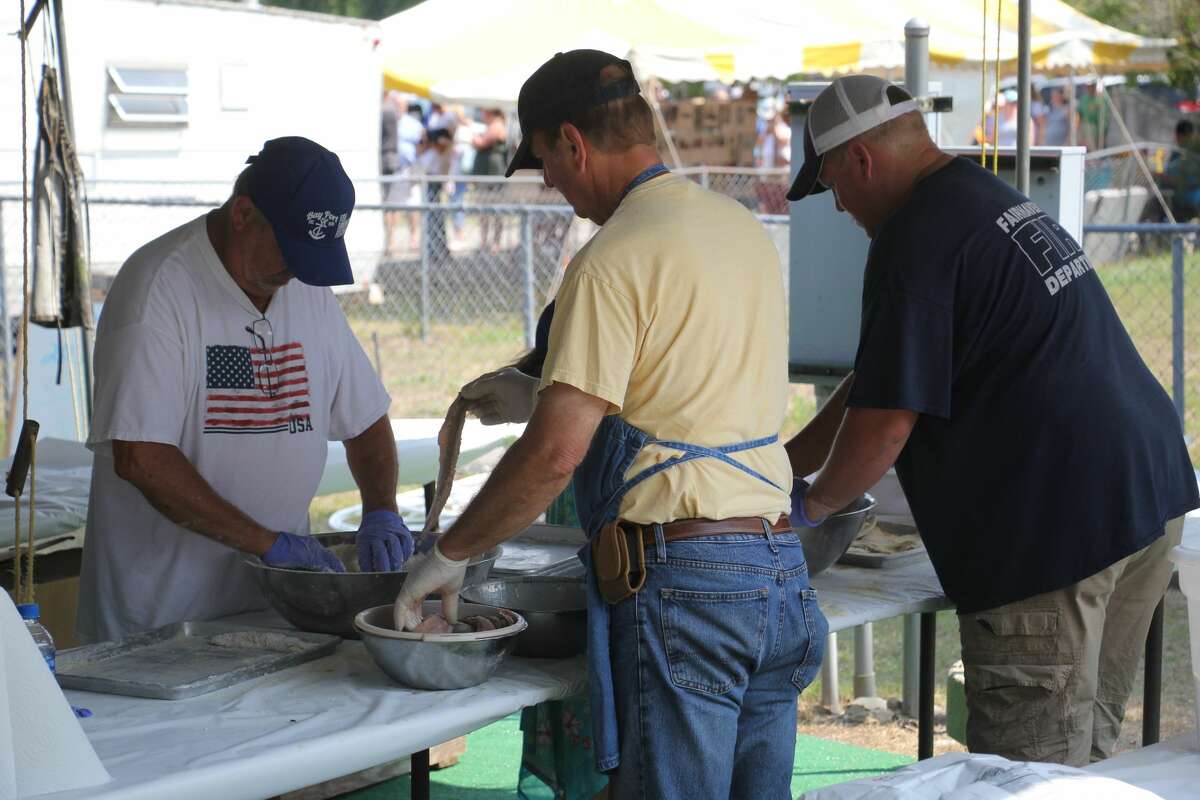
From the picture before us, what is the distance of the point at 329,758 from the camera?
1928 millimetres

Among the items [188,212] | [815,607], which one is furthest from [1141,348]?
[815,607]

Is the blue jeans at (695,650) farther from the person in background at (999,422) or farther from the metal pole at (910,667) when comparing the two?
the metal pole at (910,667)

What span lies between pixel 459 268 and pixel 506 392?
9.68 metres

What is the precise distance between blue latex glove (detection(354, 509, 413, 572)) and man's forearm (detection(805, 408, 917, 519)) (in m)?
0.79

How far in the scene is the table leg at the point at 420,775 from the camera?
7.58 feet

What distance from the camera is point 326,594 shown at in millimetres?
2379

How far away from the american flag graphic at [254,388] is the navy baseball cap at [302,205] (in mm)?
212

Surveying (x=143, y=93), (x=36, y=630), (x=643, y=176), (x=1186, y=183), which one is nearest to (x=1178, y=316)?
(x=643, y=176)

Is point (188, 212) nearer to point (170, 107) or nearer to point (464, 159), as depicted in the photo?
point (170, 107)

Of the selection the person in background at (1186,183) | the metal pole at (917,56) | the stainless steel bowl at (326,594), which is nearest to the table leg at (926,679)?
the stainless steel bowl at (326,594)

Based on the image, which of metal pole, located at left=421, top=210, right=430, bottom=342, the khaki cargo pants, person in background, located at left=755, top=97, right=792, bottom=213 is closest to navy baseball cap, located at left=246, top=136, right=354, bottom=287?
the khaki cargo pants

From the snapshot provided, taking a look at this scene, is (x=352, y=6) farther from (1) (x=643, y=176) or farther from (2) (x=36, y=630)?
(2) (x=36, y=630)

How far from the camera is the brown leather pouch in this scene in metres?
2.07

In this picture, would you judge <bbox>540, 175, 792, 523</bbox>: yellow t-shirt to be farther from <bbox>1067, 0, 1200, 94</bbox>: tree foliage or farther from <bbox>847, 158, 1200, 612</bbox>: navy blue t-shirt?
<bbox>1067, 0, 1200, 94</bbox>: tree foliage
